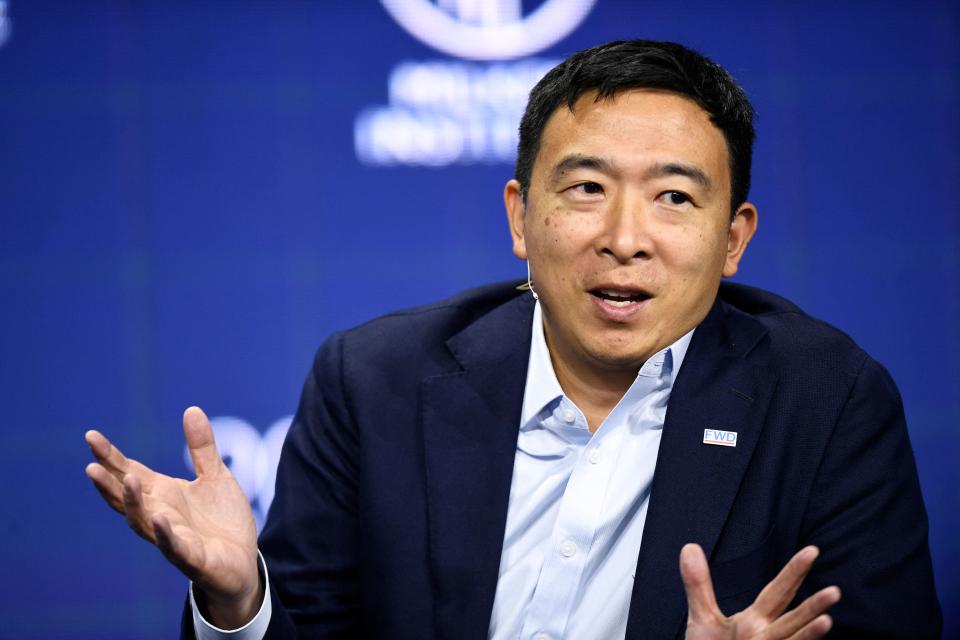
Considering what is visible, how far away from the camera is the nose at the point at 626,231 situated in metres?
1.98

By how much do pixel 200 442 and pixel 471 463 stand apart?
53 cm

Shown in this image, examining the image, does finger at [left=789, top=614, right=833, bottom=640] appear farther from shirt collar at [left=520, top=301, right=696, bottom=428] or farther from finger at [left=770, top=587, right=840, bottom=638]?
shirt collar at [left=520, top=301, right=696, bottom=428]

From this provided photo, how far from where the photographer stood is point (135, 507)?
172 cm

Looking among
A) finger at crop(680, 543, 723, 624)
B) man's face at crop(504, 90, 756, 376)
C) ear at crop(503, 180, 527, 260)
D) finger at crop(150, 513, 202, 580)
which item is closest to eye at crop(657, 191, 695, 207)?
man's face at crop(504, 90, 756, 376)

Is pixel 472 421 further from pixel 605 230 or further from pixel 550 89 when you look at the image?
pixel 550 89

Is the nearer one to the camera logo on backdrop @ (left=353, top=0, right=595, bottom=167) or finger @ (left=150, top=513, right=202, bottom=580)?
finger @ (left=150, top=513, right=202, bottom=580)

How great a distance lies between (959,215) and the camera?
358cm

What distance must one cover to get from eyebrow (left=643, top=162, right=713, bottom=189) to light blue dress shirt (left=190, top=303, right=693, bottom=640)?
33 cm

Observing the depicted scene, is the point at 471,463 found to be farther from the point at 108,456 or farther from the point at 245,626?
the point at 108,456

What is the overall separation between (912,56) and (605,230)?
2.13 m

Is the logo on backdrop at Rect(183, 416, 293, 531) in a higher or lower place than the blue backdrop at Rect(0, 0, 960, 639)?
lower

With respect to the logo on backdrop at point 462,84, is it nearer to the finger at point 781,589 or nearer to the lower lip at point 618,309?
the lower lip at point 618,309

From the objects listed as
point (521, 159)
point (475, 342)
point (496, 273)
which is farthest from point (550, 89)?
point (496, 273)

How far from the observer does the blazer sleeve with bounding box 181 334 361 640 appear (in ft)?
6.95
